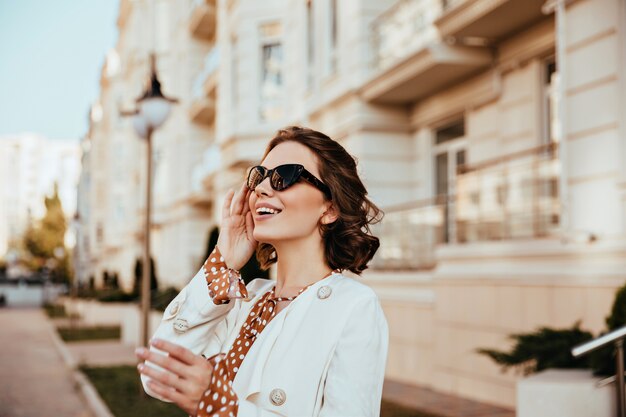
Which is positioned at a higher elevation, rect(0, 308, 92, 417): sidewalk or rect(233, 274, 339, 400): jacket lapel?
rect(233, 274, 339, 400): jacket lapel

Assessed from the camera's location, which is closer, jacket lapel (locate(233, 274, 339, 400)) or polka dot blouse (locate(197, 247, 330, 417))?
polka dot blouse (locate(197, 247, 330, 417))

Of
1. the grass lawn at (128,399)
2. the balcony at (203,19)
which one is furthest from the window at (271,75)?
the grass lawn at (128,399)

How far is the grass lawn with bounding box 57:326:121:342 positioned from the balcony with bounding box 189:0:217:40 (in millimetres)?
10734

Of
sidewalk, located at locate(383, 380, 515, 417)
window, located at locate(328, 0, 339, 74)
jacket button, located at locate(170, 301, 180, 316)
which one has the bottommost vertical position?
sidewalk, located at locate(383, 380, 515, 417)

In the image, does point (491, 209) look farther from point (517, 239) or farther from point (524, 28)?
point (524, 28)

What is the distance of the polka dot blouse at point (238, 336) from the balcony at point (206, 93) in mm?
20707

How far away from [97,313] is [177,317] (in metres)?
Result: 26.1

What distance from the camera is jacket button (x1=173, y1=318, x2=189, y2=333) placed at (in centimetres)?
216

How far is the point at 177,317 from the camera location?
2188 mm

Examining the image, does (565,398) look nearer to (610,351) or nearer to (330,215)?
(610,351)

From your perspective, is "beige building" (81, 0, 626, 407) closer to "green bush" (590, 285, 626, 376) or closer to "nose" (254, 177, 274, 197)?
"nose" (254, 177, 274, 197)

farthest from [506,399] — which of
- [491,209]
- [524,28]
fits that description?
[524,28]

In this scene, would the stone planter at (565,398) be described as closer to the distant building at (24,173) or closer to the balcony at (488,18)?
the balcony at (488,18)

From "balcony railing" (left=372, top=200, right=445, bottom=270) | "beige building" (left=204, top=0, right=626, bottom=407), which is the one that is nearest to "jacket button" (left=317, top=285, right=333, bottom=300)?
"beige building" (left=204, top=0, right=626, bottom=407)
